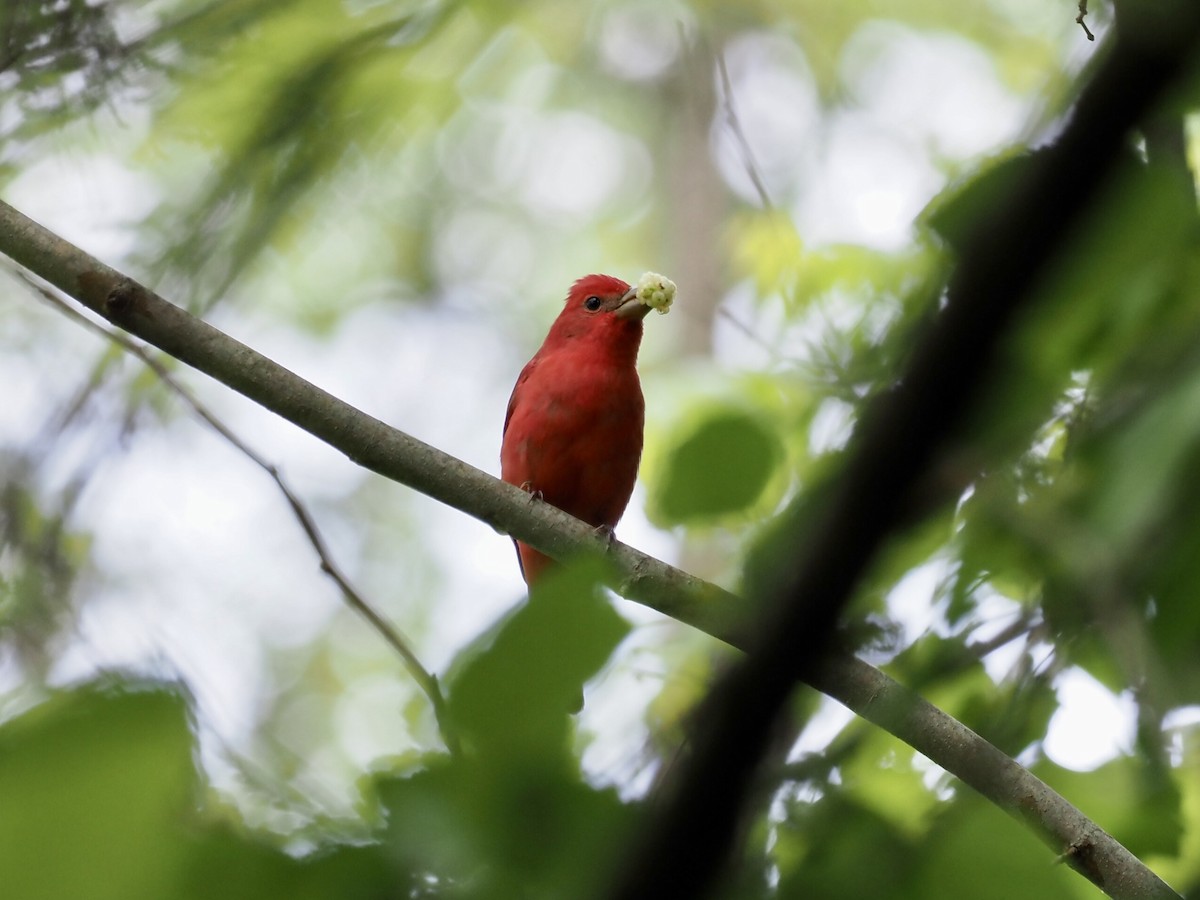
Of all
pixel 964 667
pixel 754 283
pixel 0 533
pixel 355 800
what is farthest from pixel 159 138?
pixel 355 800

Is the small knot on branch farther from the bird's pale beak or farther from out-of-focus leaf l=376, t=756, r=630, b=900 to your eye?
the bird's pale beak

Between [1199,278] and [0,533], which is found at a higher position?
[1199,278]

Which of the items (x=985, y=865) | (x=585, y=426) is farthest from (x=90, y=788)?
(x=585, y=426)

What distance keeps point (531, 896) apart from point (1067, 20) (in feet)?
13.5

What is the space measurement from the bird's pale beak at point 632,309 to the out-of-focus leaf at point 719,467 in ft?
16.3

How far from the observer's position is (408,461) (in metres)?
3.25

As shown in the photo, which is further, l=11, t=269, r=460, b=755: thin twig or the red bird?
the red bird

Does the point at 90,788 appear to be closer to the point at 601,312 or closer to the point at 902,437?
the point at 902,437

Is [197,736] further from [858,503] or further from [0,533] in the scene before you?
[0,533]

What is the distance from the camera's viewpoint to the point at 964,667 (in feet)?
8.11

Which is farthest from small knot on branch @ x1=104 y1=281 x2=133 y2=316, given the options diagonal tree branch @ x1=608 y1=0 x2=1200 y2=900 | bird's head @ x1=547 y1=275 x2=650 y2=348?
bird's head @ x1=547 y1=275 x2=650 y2=348

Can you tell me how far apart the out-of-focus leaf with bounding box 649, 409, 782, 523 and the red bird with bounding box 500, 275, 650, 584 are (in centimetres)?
439

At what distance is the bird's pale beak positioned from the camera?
20.6 feet

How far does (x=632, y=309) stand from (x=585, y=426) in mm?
722
